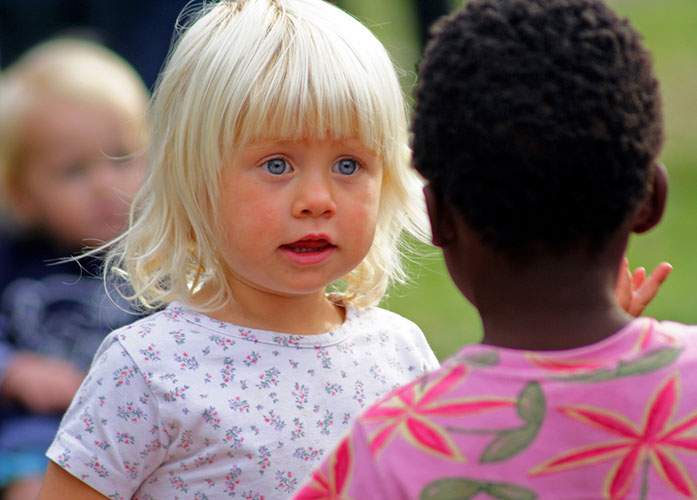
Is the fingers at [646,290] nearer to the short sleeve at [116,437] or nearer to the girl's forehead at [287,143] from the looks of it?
the girl's forehead at [287,143]

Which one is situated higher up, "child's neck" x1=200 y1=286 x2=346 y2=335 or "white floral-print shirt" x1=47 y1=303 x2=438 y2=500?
"child's neck" x1=200 y1=286 x2=346 y2=335

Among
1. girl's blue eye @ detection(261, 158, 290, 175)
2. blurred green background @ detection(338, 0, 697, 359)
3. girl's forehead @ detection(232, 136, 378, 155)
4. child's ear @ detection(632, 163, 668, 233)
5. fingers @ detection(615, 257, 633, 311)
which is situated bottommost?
blurred green background @ detection(338, 0, 697, 359)

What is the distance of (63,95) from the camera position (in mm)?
3457

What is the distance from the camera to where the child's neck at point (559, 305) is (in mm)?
1365

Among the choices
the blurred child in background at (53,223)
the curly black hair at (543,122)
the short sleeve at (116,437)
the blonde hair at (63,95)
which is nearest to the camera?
the curly black hair at (543,122)

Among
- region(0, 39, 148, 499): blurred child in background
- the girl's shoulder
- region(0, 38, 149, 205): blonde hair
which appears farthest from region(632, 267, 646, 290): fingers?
region(0, 38, 149, 205): blonde hair

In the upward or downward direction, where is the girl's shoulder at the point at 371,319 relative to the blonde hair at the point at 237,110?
downward

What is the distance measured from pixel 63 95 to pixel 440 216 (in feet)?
7.61

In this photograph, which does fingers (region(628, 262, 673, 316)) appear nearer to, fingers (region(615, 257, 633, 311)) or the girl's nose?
fingers (region(615, 257, 633, 311))

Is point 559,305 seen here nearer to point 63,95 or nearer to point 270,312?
point 270,312

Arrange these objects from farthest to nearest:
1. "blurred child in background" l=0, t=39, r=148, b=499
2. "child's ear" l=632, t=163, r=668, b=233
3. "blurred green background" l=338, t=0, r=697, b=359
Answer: "blurred green background" l=338, t=0, r=697, b=359, "blurred child in background" l=0, t=39, r=148, b=499, "child's ear" l=632, t=163, r=668, b=233

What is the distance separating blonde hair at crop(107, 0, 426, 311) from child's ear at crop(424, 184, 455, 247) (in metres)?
0.50

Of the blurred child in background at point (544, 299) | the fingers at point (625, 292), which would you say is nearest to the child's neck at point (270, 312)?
the fingers at point (625, 292)

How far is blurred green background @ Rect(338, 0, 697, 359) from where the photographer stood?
5727mm
